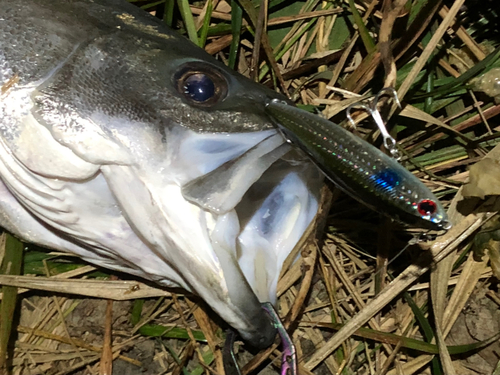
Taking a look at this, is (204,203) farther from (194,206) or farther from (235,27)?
(235,27)

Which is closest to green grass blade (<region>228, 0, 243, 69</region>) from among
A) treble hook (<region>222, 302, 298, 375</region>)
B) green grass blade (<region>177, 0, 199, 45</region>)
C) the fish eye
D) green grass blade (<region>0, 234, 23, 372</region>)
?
green grass blade (<region>177, 0, 199, 45</region>)

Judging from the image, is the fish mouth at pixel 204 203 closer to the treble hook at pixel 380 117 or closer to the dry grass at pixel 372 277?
the treble hook at pixel 380 117

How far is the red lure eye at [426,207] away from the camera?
94 cm

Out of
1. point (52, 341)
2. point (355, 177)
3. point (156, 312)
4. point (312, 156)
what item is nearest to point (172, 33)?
point (312, 156)

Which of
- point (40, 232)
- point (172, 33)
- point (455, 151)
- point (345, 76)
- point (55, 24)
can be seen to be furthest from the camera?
point (345, 76)

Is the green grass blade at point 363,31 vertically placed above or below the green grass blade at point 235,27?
above

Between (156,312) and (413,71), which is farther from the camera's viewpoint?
(156,312)

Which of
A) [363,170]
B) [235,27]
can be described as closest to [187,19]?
[235,27]

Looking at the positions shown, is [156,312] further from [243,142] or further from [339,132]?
[339,132]

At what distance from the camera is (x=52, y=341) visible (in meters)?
1.66

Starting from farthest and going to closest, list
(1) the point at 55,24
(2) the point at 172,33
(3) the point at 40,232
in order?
1. (3) the point at 40,232
2. (2) the point at 172,33
3. (1) the point at 55,24

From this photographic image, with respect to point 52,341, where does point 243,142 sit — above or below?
above

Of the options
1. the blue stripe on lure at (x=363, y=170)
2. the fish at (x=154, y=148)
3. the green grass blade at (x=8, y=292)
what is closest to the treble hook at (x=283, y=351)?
the fish at (x=154, y=148)

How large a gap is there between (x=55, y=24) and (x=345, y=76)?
1.04m
